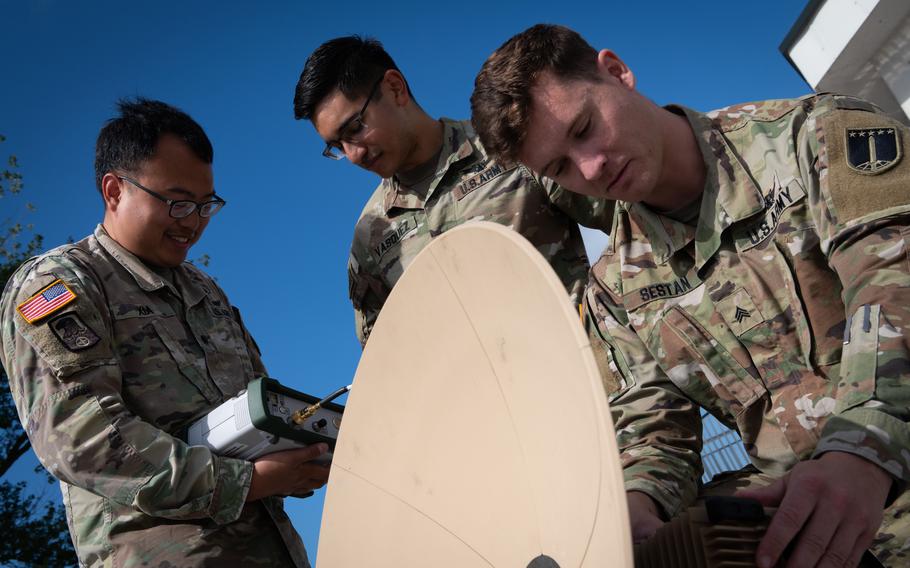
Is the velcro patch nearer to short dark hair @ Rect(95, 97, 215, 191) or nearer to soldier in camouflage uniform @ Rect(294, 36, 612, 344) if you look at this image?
short dark hair @ Rect(95, 97, 215, 191)

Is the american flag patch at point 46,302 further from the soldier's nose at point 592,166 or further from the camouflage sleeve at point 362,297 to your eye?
the soldier's nose at point 592,166

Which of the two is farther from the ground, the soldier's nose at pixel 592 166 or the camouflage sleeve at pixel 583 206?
the camouflage sleeve at pixel 583 206

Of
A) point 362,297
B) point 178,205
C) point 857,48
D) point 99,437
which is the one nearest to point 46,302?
point 99,437

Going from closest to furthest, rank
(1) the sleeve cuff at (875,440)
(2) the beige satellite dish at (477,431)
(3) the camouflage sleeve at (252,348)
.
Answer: (2) the beige satellite dish at (477,431), (1) the sleeve cuff at (875,440), (3) the camouflage sleeve at (252,348)

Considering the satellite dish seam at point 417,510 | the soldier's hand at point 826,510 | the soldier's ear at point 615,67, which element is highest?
the soldier's ear at point 615,67

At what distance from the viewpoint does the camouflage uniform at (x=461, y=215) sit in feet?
11.1

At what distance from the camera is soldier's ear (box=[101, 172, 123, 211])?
10.8ft

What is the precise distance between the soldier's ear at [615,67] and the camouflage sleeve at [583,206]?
80 centimetres

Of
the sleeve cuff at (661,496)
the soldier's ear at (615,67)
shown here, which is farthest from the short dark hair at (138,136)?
the sleeve cuff at (661,496)

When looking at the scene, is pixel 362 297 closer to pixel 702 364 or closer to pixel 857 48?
pixel 702 364

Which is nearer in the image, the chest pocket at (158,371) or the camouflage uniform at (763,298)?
the camouflage uniform at (763,298)

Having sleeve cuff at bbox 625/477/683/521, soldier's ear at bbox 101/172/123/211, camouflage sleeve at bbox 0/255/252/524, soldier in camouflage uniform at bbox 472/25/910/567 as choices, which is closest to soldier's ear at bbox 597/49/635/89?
soldier in camouflage uniform at bbox 472/25/910/567

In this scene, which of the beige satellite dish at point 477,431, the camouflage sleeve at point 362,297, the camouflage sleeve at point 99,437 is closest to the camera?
the beige satellite dish at point 477,431

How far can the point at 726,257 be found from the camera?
7.14 feet
